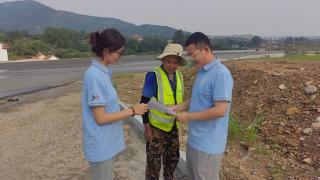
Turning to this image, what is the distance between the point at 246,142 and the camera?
5.76 metres

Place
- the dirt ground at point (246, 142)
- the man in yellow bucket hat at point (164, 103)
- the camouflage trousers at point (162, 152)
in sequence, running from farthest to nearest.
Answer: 1. the dirt ground at point (246, 142)
2. the camouflage trousers at point (162, 152)
3. the man in yellow bucket hat at point (164, 103)

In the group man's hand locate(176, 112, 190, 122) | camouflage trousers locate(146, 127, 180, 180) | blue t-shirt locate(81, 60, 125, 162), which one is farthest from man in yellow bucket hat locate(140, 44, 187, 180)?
blue t-shirt locate(81, 60, 125, 162)

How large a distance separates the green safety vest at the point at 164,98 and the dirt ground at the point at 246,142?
3.71 ft

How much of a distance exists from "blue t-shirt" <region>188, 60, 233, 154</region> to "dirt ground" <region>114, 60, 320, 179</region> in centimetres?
161

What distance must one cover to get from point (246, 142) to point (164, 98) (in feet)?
7.27

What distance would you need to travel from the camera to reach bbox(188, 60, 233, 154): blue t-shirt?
3066 mm

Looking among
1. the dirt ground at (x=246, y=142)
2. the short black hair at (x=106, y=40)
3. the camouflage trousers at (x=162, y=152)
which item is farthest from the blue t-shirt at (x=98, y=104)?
the dirt ground at (x=246, y=142)

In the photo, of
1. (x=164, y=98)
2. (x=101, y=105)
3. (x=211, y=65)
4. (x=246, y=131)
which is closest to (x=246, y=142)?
(x=246, y=131)

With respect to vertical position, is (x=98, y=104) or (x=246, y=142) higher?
(x=98, y=104)

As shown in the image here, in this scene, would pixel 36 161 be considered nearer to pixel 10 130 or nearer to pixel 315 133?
pixel 10 130

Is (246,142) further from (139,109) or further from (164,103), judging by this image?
(139,109)

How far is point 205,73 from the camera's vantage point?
319 cm

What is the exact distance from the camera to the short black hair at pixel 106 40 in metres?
3.00

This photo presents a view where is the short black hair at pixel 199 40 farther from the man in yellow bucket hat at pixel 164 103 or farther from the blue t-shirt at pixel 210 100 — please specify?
the man in yellow bucket hat at pixel 164 103
